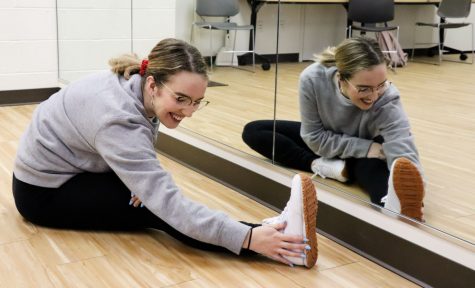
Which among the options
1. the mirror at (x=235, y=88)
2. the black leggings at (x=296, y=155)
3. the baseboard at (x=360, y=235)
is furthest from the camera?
the mirror at (x=235, y=88)

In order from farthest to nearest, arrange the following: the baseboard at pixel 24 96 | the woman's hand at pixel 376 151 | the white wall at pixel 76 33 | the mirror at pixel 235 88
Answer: the baseboard at pixel 24 96 < the white wall at pixel 76 33 < the mirror at pixel 235 88 < the woman's hand at pixel 376 151

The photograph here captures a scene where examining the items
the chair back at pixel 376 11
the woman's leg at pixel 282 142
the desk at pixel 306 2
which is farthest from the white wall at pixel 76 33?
the chair back at pixel 376 11

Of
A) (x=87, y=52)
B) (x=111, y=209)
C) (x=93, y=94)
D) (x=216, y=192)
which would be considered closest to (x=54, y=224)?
(x=111, y=209)

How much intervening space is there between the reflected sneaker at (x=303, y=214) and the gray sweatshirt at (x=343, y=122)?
453 millimetres

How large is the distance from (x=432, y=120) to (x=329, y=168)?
526mm

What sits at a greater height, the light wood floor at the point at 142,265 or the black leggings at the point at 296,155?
the black leggings at the point at 296,155

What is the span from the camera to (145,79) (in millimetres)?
1822

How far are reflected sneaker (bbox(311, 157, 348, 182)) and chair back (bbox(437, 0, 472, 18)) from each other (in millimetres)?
621

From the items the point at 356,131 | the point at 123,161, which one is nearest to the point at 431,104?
the point at 356,131

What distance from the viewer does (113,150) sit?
1731mm

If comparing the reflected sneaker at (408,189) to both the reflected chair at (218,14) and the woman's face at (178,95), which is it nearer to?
the woman's face at (178,95)

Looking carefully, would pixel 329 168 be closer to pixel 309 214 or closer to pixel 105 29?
pixel 309 214

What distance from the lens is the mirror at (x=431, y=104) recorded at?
1938 millimetres

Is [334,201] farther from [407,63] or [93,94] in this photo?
[93,94]
